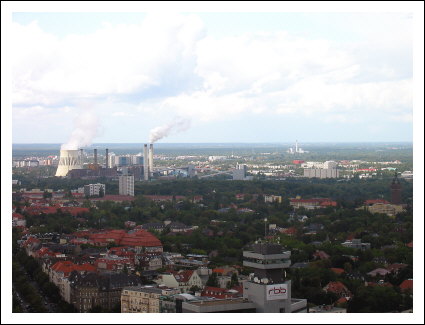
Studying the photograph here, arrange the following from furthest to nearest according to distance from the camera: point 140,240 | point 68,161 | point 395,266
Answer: point 68,161 < point 140,240 < point 395,266

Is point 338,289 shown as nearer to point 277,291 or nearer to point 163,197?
point 277,291

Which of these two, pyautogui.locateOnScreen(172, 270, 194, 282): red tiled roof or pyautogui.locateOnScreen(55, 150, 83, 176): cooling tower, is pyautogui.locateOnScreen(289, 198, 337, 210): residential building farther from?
pyautogui.locateOnScreen(172, 270, 194, 282): red tiled roof

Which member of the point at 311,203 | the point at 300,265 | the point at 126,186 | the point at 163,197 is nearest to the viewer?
the point at 300,265

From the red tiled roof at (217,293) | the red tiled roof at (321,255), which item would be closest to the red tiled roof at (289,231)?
the red tiled roof at (321,255)

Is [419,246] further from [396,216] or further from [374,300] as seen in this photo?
[396,216]

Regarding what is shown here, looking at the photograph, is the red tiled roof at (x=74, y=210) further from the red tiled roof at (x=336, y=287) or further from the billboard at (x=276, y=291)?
the billboard at (x=276, y=291)

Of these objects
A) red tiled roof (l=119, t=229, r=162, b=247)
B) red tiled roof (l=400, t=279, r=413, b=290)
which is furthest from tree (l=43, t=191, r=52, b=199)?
red tiled roof (l=400, t=279, r=413, b=290)

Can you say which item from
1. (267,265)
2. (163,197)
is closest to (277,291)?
(267,265)
